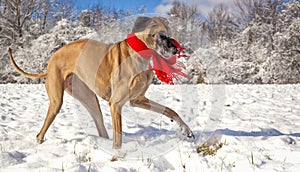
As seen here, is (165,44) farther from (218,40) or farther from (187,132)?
(218,40)

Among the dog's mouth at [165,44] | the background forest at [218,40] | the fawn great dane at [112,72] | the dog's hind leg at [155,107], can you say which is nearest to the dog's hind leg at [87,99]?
the fawn great dane at [112,72]

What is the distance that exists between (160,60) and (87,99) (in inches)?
42.2

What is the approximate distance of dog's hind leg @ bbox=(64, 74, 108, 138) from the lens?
10.5 feet

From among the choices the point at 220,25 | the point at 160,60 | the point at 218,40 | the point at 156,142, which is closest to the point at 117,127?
the point at 156,142

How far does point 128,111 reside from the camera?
191 inches

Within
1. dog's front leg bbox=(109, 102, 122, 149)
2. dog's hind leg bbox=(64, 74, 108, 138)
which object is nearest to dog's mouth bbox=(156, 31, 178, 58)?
dog's front leg bbox=(109, 102, 122, 149)

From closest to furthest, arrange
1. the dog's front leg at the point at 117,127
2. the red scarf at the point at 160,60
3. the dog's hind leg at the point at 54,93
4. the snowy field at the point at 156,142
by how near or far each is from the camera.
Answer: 1. the snowy field at the point at 156,142
2. the dog's front leg at the point at 117,127
3. the red scarf at the point at 160,60
4. the dog's hind leg at the point at 54,93

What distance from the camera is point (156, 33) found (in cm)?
268

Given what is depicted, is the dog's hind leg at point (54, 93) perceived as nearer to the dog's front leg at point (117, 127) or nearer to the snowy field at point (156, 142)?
the snowy field at point (156, 142)

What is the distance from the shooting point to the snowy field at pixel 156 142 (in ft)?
6.91

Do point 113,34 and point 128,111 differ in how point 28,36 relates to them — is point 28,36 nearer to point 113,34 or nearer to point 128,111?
point 113,34

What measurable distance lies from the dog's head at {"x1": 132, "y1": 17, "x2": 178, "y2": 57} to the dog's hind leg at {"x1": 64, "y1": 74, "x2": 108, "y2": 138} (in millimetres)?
996

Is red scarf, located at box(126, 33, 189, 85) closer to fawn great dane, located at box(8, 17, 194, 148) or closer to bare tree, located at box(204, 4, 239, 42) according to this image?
fawn great dane, located at box(8, 17, 194, 148)

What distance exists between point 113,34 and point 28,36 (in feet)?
48.8
